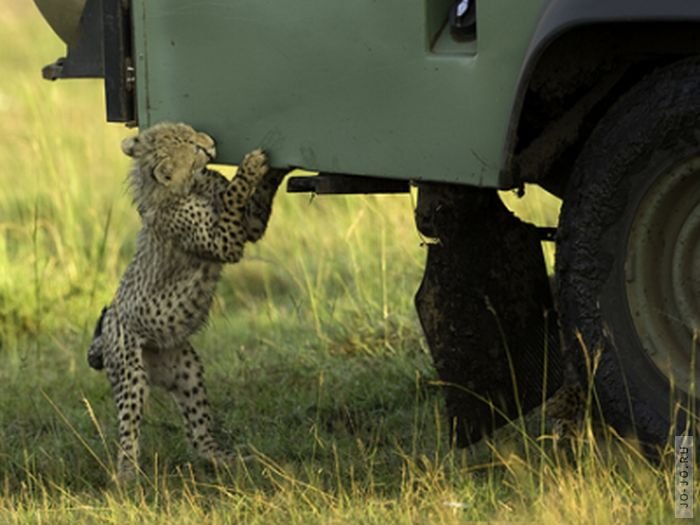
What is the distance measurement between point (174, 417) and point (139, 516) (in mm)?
1771

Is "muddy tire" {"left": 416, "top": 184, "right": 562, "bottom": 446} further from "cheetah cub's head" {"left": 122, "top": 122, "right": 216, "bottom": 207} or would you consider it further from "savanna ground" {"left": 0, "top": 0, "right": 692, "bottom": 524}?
"cheetah cub's head" {"left": 122, "top": 122, "right": 216, "bottom": 207}

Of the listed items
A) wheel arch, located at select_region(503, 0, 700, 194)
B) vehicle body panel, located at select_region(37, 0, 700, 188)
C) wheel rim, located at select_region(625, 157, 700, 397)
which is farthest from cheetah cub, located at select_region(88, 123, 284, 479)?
wheel rim, located at select_region(625, 157, 700, 397)

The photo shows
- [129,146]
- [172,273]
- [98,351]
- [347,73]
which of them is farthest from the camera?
[98,351]

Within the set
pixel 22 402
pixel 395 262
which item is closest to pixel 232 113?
pixel 22 402

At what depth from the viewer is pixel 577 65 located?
450 centimetres

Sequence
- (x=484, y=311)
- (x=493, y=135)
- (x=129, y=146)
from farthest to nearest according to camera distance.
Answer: (x=129, y=146) → (x=484, y=311) → (x=493, y=135)

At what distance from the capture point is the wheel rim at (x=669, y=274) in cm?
425

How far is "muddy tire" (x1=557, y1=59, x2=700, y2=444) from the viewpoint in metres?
4.25

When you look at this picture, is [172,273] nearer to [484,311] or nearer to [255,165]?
[255,165]

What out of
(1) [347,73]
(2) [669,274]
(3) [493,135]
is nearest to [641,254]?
(2) [669,274]

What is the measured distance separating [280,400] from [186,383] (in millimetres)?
401

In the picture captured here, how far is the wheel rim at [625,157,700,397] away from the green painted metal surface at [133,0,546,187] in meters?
0.40

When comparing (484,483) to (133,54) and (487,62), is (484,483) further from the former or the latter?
(133,54)

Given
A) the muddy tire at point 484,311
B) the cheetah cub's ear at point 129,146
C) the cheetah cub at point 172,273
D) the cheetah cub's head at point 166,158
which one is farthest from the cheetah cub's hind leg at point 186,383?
the muddy tire at point 484,311
